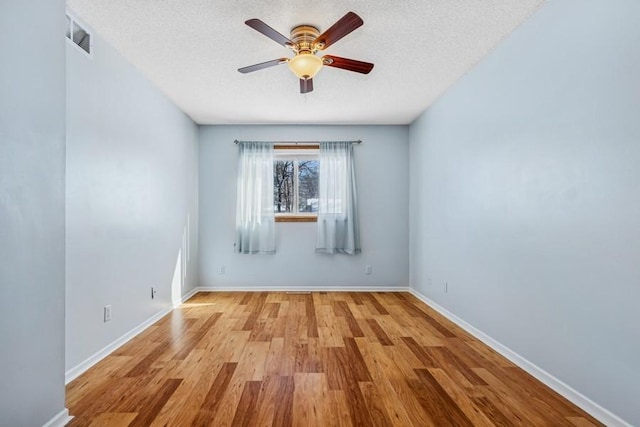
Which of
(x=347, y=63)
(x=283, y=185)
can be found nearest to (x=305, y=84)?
(x=347, y=63)

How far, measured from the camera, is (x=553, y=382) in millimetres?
2080

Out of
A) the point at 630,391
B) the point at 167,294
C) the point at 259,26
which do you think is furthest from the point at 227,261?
the point at 630,391

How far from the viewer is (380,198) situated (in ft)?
16.5

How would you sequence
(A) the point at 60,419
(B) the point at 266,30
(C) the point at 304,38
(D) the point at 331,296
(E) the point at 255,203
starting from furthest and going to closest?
1. (E) the point at 255,203
2. (D) the point at 331,296
3. (C) the point at 304,38
4. (B) the point at 266,30
5. (A) the point at 60,419

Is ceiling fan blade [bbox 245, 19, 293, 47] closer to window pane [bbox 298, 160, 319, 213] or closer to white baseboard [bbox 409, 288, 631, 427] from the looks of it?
white baseboard [bbox 409, 288, 631, 427]

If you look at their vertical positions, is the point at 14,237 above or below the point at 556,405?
above

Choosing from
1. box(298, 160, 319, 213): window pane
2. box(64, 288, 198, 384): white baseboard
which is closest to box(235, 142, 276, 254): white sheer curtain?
box(298, 160, 319, 213): window pane

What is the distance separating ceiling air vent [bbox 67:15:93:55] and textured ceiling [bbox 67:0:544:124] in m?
0.06

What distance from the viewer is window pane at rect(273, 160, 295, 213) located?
5109mm

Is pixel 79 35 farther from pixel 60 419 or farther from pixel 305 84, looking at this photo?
pixel 60 419

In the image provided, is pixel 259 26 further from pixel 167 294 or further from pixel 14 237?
pixel 167 294

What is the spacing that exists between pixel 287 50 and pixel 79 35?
56.2 inches

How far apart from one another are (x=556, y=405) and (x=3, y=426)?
255 centimetres

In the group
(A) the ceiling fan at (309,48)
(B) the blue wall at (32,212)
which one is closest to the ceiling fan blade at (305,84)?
(A) the ceiling fan at (309,48)
